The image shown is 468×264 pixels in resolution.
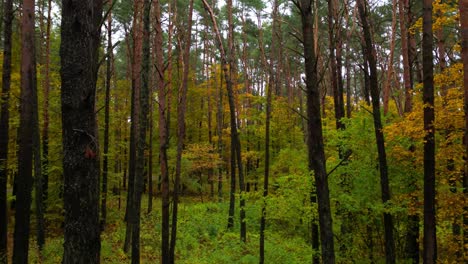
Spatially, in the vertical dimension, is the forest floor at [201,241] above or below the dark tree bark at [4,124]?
below

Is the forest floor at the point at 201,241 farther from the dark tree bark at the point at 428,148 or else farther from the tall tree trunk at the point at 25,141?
the dark tree bark at the point at 428,148

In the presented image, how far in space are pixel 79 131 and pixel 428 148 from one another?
690cm

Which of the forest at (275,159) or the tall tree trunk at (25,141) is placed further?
the tall tree trunk at (25,141)

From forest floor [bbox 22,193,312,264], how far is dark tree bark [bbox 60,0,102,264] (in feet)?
29.7

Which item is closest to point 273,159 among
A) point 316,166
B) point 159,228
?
point 159,228

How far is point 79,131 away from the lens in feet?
10.5

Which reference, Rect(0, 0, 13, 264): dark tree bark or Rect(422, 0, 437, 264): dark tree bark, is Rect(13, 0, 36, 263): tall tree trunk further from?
Rect(422, 0, 437, 264): dark tree bark

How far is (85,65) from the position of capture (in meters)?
3.33

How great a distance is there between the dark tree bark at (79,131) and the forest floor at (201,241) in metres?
9.06

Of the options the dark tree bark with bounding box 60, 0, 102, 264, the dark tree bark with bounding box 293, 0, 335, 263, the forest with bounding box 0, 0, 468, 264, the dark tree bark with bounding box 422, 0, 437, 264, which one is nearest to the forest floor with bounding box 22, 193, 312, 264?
the forest with bounding box 0, 0, 468, 264

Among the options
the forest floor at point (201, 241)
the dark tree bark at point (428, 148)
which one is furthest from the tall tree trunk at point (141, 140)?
the dark tree bark at point (428, 148)

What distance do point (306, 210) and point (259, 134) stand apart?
11962 millimetres

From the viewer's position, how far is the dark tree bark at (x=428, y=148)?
6816mm

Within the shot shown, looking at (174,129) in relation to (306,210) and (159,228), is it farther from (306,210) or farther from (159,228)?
(306,210)
